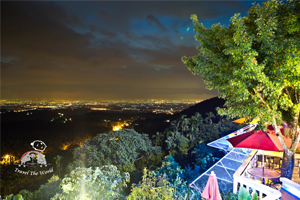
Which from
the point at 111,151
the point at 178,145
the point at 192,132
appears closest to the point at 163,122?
the point at 192,132

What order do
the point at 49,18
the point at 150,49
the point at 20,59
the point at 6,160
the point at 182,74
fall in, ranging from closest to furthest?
the point at 49,18 < the point at 6,160 < the point at 20,59 < the point at 182,74 < the point at 150,49

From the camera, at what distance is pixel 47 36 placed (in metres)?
32.0

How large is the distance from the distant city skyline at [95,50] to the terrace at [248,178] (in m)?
6.38

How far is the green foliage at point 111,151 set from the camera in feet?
52.4

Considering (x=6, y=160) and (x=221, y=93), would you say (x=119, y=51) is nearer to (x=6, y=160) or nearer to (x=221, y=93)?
(x=6, y=160)

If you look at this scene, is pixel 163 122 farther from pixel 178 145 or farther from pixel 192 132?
pixel 178 145

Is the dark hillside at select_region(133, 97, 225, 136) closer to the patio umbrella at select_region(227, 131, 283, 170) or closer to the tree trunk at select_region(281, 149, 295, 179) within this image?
the patio umbrella at select_region(227, 131, 283, 170)

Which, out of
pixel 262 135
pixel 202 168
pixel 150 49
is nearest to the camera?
pixel 262 135

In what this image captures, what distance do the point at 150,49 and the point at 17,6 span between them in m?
31.6

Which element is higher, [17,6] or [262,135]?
[17,6]

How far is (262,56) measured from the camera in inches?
136

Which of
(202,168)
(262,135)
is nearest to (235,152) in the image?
(262,135)

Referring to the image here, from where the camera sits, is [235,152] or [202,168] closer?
[235,152]

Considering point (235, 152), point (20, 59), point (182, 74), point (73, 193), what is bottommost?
point (73, 193)
